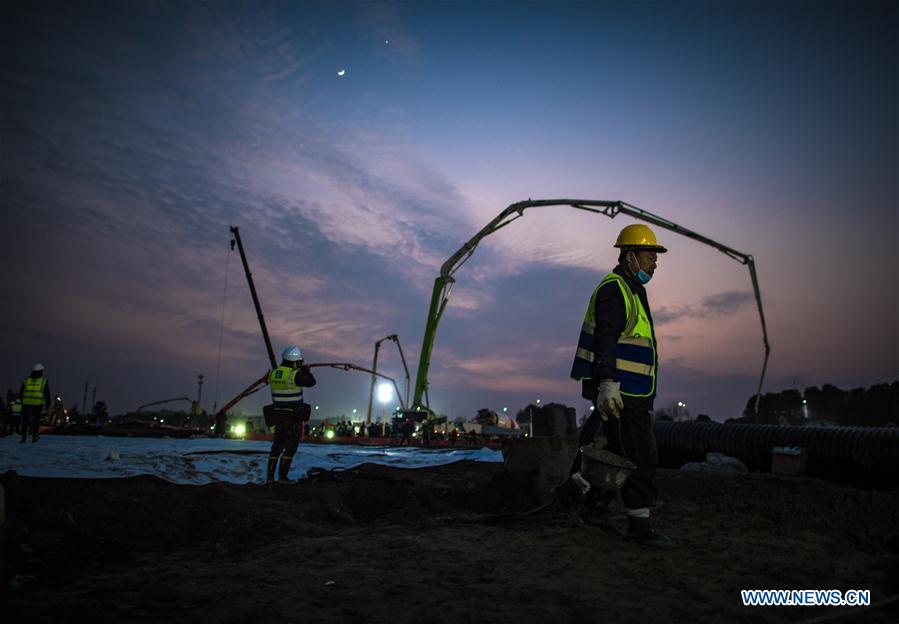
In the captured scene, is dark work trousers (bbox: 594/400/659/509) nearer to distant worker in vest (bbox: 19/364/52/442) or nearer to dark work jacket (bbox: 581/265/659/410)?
dark work jacket (bbox: 581/265/659/410)

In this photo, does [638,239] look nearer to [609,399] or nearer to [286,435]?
[609,399]

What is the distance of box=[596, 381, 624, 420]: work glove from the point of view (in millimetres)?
3596

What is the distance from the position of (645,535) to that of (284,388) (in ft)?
19.8

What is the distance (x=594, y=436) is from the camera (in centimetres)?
411

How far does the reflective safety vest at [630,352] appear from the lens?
376 cm

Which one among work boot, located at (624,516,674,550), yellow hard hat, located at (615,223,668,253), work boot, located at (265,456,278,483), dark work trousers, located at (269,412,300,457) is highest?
yellow hard hat, located at (615,223,668,253)

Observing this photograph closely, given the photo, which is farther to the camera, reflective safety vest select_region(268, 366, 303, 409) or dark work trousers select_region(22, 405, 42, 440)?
dark work trousers select_region(22, 405, 42, 440)

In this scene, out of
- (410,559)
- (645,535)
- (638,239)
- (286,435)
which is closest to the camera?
(410,559)

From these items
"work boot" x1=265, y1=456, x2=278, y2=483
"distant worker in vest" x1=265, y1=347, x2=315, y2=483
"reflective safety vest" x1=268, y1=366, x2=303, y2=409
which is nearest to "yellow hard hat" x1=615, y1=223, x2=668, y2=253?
"distant worker in vest" x1=265, y1=347, x2=315, y2=483

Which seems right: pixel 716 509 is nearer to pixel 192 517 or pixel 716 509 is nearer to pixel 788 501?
pixel 788 501

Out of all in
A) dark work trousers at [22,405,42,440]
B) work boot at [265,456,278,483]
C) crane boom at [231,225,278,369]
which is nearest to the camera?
work boot at [265,456,278,483]

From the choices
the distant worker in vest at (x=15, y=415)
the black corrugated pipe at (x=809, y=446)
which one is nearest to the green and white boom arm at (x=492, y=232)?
the black corrugated pipe at (x=809, y=446)

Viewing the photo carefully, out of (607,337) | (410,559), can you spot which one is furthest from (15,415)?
(607,337)

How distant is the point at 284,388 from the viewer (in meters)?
8.23
